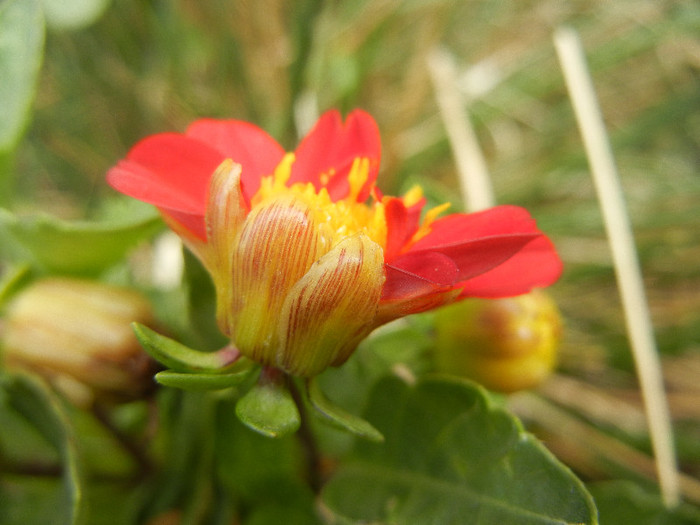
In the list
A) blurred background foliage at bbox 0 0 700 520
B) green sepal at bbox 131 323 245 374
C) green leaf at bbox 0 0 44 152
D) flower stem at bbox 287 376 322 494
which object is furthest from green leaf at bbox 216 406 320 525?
blurred background foliage at bbox 0 0 700 520

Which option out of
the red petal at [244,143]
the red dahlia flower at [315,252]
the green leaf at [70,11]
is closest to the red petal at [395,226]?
the red dahlia flower at [315,252]

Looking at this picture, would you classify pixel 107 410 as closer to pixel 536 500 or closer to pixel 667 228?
pixel 536 500

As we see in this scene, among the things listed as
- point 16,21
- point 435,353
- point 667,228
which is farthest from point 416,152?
point 16,21

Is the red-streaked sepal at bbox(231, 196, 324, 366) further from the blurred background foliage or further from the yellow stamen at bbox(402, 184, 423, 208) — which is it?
the blurred background foliage

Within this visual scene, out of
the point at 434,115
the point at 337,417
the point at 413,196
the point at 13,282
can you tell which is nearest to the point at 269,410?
the point at 337,417

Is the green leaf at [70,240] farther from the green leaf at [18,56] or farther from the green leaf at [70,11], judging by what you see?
the green leaf at [70,11]

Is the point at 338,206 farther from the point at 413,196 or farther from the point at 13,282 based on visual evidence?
the point at 13,282
